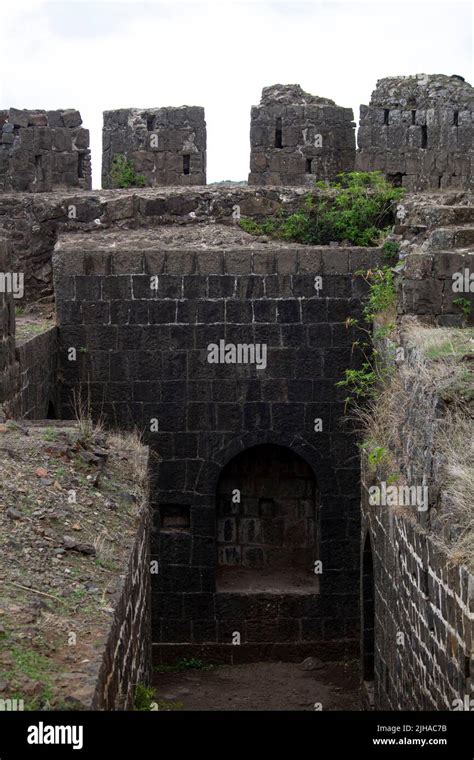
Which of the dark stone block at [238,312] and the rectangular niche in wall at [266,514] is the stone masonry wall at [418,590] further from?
the dark stone block at [238,312]

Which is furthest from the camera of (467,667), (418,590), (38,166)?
(38,166)

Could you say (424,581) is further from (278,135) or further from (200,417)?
(278,135)

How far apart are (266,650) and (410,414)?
16.9 feet

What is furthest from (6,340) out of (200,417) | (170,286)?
(200,417)

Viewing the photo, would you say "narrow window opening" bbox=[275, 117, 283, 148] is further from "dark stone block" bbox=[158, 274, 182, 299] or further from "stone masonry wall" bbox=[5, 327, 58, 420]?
"stone masonry wall" bbox=[5, 327, 58, 420]

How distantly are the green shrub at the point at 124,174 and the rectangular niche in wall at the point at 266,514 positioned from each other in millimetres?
4179

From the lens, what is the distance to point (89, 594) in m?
6.18

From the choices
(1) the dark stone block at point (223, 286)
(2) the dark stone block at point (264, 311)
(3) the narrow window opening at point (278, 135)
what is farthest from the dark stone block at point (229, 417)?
(3) the narrow window opening at point (278, 135)

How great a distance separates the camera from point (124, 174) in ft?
51.4

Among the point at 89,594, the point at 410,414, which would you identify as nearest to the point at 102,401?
the point at 410,414

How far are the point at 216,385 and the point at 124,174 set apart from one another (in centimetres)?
383

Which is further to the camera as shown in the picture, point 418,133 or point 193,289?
point 418,133

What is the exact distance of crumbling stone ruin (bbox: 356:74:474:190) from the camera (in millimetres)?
15195
